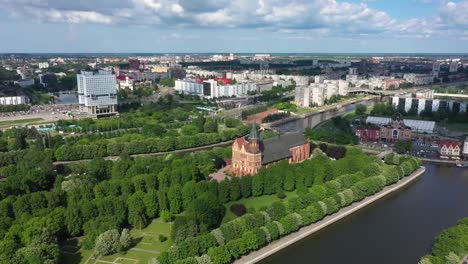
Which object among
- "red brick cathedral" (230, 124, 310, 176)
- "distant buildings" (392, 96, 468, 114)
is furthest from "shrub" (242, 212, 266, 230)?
"distant buildings" (392, 96, 468, 114)

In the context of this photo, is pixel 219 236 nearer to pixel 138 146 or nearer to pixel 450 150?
pixel 138 146

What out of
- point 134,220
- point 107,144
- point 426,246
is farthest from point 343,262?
point 107,144

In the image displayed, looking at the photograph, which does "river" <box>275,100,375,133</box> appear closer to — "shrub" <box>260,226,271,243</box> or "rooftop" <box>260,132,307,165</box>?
"rooftop" <box>260,132,307,165</box>

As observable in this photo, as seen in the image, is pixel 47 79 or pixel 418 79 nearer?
pixel 47 79

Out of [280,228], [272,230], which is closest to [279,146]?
[280,228]

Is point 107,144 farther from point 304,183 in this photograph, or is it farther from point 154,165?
point 304,183

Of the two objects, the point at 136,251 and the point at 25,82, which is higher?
the point at 25,82

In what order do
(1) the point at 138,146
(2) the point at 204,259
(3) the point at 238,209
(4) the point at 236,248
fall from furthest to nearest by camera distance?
(1) the point at 138,146 → (3) the point at 238,209 → (4) the point at 236,248 → (2) the point at 204,259
